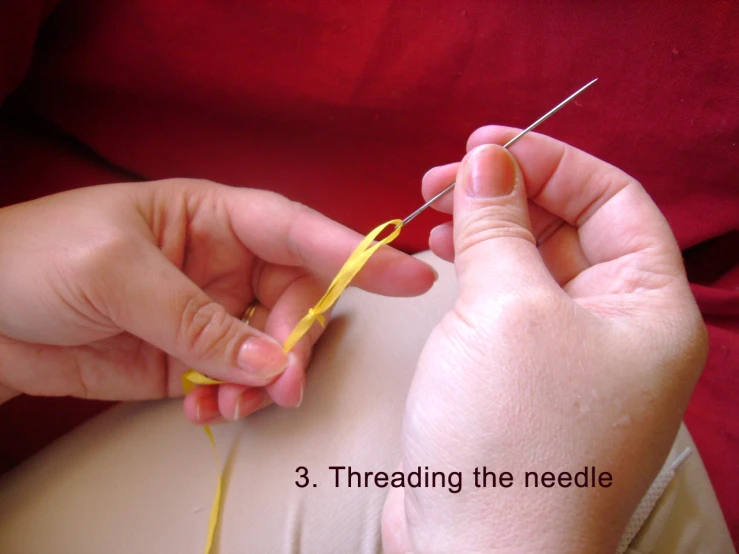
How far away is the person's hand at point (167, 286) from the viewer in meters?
0.77

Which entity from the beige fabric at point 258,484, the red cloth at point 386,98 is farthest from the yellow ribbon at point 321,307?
the red cloth at point 386,98

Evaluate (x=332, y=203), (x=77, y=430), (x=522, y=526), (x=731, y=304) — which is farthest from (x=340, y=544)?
(x=731, y=304)

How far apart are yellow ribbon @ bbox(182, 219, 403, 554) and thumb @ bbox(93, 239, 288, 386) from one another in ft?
0.11

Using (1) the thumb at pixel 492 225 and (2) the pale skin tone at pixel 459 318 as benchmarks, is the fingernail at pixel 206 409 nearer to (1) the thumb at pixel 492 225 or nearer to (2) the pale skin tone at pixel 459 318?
(2) the pale skin tone at pixel 459 318

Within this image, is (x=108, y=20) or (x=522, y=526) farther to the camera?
(x=108, y=20)

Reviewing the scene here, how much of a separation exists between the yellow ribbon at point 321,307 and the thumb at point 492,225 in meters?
0.12

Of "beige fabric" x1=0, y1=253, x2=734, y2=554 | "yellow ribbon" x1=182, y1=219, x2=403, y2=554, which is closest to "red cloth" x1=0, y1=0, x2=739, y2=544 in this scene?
"beige fabric" x1=0, y1=253, x2=734, y2=554

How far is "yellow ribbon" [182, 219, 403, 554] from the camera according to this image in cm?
78

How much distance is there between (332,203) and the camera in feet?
3.73

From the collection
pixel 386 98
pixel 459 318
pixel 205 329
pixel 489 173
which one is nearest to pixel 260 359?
pixel 205 329

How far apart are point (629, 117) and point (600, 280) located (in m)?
0.37

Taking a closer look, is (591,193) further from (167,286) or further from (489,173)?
(167,286)

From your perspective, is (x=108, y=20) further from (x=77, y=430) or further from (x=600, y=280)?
(x=600, y=280)

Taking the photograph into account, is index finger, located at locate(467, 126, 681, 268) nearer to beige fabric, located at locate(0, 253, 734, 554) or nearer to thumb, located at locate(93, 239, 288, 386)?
beige fabric, located at locate(0, 253, 734, 554)
